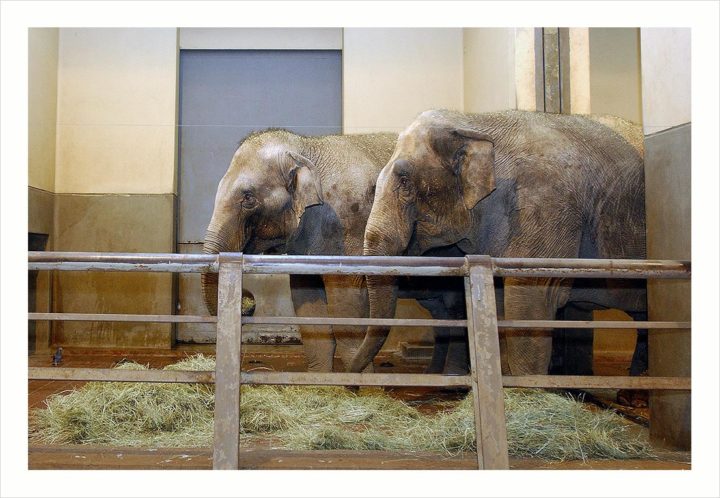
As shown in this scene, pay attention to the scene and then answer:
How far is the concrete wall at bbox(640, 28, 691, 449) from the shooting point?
2.90 meters

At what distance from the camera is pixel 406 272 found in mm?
2623

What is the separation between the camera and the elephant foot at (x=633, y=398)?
4.45m

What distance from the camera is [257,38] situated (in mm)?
4816

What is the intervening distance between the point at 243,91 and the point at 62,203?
1.57 m

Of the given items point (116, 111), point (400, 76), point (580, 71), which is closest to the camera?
point (116, 111)

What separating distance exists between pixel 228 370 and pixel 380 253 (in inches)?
69.6

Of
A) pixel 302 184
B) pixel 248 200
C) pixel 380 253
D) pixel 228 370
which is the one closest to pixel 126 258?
pixel 228 370

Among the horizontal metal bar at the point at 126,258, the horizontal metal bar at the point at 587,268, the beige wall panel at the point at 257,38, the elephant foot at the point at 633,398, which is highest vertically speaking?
the beige wall panel at the point at 257,38

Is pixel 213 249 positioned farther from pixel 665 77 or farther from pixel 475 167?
pixel 665 77

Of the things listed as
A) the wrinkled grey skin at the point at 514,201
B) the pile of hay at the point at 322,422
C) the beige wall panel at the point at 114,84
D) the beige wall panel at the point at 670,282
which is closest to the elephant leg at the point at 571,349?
the wrinkled grey skin at the point at 514,201

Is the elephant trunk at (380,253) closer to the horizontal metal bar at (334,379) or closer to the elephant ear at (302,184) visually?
the elephant ear at (302,184)

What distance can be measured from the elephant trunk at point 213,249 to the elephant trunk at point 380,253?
1.01 metres

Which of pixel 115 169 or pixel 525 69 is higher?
pixel 525 69

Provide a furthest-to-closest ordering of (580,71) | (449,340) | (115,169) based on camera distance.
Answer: (449,340) → (580,71) → (115,169)
